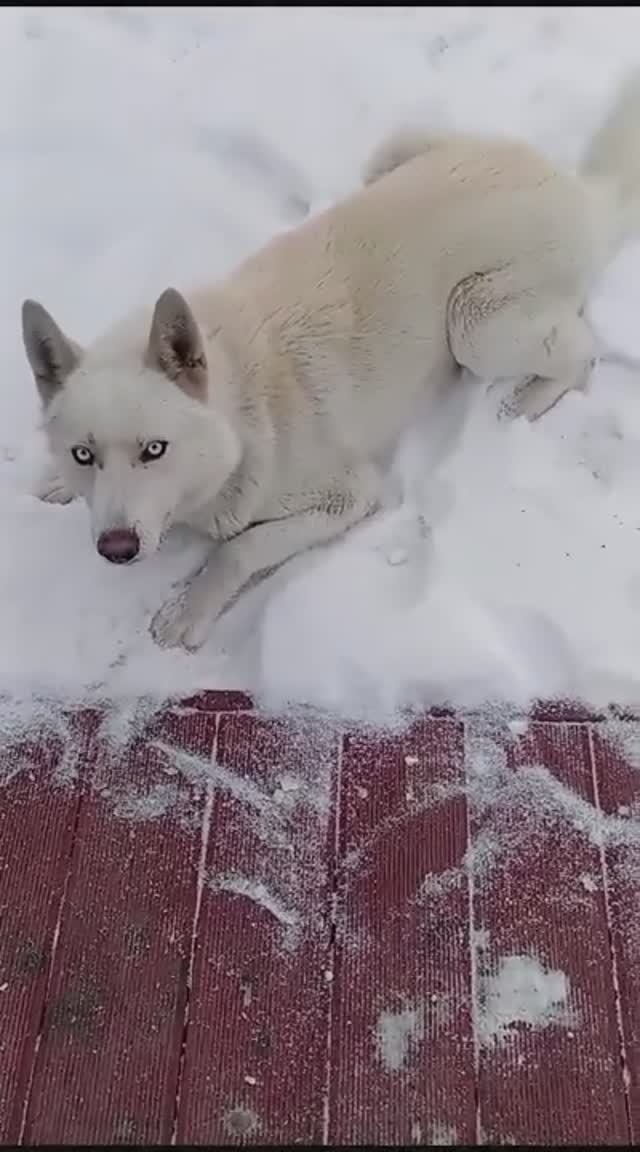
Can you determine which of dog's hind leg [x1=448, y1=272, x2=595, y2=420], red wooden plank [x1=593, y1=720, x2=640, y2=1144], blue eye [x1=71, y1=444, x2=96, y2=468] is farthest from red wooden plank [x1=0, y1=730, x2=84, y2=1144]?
dog's hind leg [x1=448, y1=272, x2=595, y2=420]

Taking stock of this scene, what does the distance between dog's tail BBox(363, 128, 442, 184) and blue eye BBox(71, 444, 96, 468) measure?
1282mm

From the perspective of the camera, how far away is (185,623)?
2.80m

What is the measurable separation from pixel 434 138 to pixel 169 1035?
221cm

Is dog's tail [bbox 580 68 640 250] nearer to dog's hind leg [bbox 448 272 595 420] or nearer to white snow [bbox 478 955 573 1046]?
dog's hind leg [bbox 448 272 595 420]

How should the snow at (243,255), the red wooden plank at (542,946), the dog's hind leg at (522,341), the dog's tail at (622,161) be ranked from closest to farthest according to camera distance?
the red wooden plank at (542,946) < the snow at (243,255) < the dog's hind leg at (522,341) < the dog's tail at (622,161)

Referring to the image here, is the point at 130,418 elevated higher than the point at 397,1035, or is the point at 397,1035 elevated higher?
the point at 130,418

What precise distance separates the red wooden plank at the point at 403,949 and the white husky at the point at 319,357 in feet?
1.72

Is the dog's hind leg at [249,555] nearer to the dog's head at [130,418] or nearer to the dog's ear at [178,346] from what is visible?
the dog's head at [130,418]

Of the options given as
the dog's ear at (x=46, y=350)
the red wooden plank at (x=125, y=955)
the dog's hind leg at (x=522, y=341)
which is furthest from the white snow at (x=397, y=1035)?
the dog's hind leg at (x=522, y=341)

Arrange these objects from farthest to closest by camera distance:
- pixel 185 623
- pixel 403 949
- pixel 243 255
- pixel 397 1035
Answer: pixel 243 255 → pixel 185 623 → pixel 403 949 → pixel 397 1035

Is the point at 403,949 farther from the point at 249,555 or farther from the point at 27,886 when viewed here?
the point at 249,555

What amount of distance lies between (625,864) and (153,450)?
1.17 metres

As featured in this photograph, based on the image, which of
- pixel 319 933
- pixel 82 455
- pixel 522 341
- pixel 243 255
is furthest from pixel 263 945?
pixel 243 255

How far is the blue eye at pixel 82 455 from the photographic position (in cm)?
254
